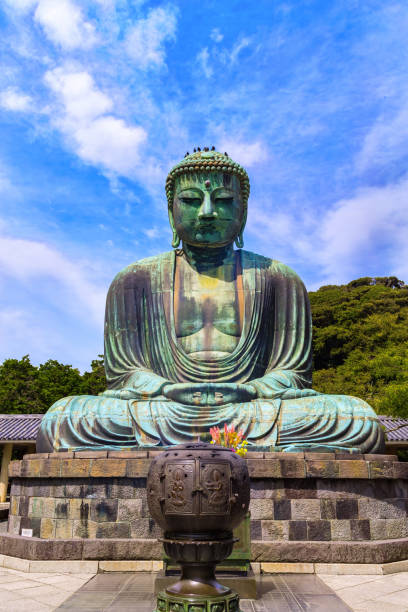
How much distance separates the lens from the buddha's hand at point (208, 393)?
23.2 ft

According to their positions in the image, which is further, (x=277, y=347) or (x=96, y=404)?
(x=277, y=347)

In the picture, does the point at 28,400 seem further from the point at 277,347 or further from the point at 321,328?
the point at 277,347

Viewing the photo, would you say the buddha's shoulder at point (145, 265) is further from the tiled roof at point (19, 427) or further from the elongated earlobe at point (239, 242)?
the tiled roof at point (19, 427)

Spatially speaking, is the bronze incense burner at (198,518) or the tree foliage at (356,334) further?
the tree foliage at (356,334)

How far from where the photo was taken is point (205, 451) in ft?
11.2

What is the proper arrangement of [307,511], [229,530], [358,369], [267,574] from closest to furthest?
[229,530] → [267,574] → [307,511] → [358,369]

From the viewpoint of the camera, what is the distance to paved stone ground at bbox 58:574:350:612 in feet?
13.5

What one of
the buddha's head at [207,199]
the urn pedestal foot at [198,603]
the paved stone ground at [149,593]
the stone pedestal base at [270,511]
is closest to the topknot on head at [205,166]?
the buddha's head at [207,199]

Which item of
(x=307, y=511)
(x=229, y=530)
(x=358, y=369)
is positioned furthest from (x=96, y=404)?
(x=358, y=369)

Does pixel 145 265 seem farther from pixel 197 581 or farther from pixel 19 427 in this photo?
pixel 19 427

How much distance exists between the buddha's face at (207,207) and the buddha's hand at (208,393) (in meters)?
2.38

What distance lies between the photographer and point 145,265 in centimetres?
876

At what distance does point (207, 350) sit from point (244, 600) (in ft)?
13.0

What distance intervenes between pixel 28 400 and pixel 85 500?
1983 centimetres
